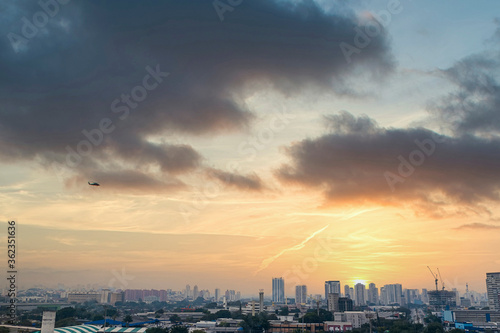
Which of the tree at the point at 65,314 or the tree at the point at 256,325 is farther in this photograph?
the tree at the point at 65,314

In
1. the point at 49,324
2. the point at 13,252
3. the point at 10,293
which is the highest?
the point at 13,252

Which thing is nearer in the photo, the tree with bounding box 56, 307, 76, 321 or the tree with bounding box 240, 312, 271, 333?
the tree with bounding box 240, 312, 271, 333

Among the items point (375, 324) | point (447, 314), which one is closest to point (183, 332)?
point (375, 324)

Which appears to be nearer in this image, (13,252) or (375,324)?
(13,252)

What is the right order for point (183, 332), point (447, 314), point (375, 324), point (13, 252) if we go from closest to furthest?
point (13, 252)
point (183, 332)
point (375, 324)
point (447, 314)

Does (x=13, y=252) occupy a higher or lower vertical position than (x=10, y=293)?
higher

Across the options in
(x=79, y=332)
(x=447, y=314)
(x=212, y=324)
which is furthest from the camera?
(x=447, y=314)

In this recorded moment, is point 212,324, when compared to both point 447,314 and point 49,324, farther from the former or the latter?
point 447,314

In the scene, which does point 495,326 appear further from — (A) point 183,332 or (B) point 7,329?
(B) point 7,329

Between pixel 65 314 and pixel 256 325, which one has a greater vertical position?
pixel 256 325

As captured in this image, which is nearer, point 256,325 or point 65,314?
point 256,325
